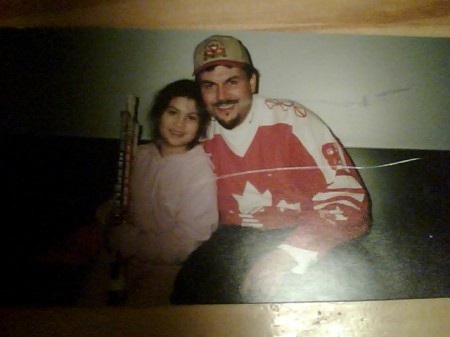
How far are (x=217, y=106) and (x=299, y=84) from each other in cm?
13

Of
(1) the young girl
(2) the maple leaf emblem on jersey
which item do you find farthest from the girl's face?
(2) the maple leaf emblem on jersey

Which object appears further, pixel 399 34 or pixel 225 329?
pixel 399 34

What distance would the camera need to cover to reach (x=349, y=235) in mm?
665

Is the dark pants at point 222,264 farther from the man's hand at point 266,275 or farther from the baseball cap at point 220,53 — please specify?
the baseball cap at point 220,53

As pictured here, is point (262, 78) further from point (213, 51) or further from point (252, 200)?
point (252, 200)

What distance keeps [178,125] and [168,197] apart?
108mm

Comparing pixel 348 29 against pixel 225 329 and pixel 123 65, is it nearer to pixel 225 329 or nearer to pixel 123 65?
pixel 123 65

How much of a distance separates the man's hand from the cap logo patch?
30 cm

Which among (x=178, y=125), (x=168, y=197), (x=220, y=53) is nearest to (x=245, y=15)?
(x=220, y=53)

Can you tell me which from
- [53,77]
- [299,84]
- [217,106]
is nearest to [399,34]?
[299,84]

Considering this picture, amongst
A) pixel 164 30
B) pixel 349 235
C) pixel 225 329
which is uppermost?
pixel 164 30

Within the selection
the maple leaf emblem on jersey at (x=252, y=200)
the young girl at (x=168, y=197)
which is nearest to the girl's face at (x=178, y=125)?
the young girl at (x=168, y=197)

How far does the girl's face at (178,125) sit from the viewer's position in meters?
0.69

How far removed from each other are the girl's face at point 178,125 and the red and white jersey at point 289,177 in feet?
0.10
